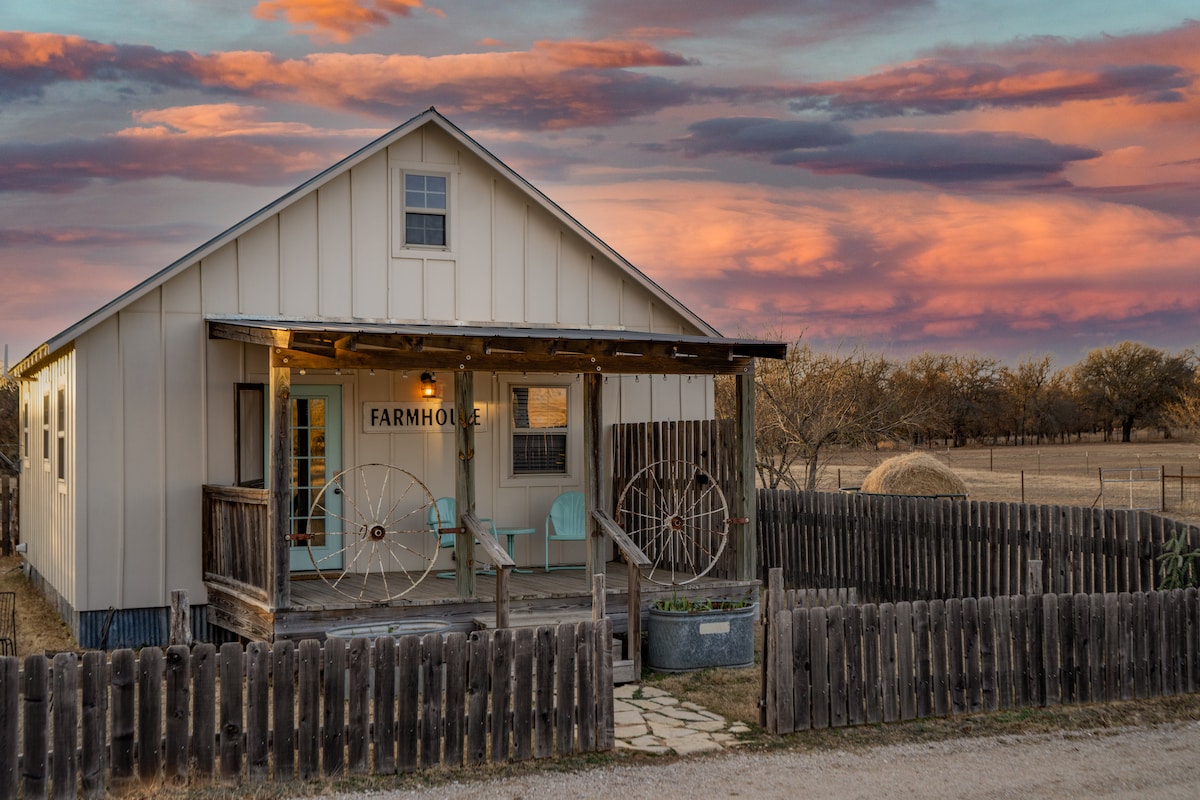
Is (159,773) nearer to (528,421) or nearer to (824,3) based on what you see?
(528,421)

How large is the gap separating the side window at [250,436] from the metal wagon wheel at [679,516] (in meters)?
4.28

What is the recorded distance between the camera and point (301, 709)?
7.45 metres

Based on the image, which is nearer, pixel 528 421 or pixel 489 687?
pixel 489 687

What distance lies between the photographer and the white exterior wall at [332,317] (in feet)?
39.2

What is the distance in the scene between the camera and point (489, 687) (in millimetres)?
7879

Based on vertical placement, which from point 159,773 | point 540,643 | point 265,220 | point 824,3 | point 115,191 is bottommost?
point 159,773

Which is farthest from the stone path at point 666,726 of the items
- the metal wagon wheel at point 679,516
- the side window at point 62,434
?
the side window at point 62,434

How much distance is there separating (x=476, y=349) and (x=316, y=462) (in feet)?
10.3

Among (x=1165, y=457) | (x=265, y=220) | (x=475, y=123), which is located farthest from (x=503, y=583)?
(x=1165, y=457)

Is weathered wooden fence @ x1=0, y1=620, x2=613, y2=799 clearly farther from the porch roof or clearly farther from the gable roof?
the gable roof

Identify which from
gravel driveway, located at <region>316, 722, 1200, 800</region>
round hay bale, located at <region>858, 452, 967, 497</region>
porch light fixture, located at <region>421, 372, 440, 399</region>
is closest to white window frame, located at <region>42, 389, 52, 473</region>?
porch light fixture, located at <region>421, 372, 440, 399</region>

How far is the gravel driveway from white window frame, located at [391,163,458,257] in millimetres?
7586

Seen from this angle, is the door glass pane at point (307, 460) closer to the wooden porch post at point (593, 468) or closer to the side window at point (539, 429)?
the side window at point (539, 429)

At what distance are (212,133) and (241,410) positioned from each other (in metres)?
8.90
